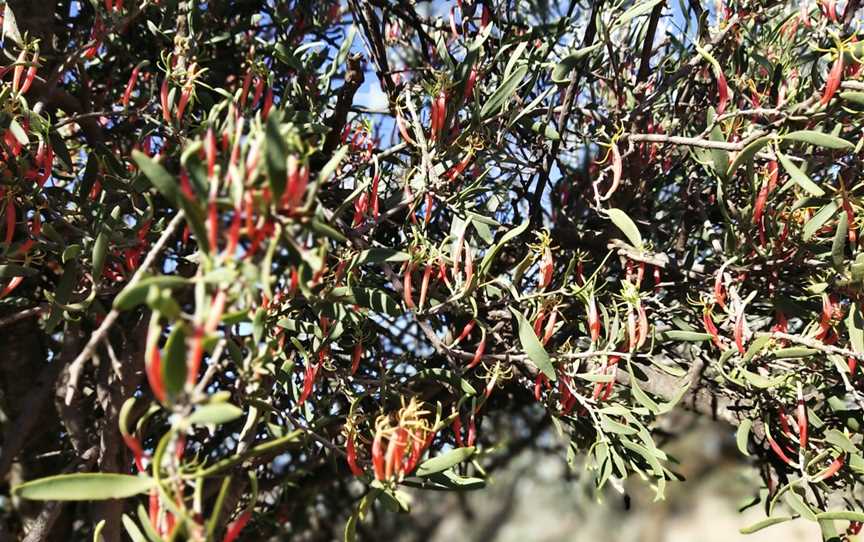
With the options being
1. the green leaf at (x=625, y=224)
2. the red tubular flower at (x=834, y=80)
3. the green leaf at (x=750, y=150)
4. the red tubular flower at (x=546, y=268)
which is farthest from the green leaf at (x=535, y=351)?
the red tubular flower at (x=834, y=80)

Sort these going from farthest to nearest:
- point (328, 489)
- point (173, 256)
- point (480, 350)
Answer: point (328, 489) → point (173, 256) → point (480, 350)

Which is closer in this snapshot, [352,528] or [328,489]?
[352,528]

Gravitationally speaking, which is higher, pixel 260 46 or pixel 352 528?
pixel 260 46

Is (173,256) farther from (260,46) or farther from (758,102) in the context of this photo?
(758,102)

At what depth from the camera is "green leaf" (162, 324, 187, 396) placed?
1.35 ft

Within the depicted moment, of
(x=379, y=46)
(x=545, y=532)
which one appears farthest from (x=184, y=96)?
(x=545, y=532)

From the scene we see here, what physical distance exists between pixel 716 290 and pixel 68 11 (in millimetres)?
1208

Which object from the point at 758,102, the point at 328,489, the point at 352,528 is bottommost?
the point at 328,489

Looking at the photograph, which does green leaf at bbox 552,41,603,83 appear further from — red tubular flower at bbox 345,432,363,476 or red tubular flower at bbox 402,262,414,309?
red tubular flower at bbox 345,432,363,476

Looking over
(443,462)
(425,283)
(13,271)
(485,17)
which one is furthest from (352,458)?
(485,17)

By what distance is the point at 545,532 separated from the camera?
6.44 meters

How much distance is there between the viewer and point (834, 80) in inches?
28.8

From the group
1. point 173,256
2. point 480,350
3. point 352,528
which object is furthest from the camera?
point 173,256

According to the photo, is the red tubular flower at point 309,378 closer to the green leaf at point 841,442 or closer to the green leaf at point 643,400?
the green leaf at point 643,400
